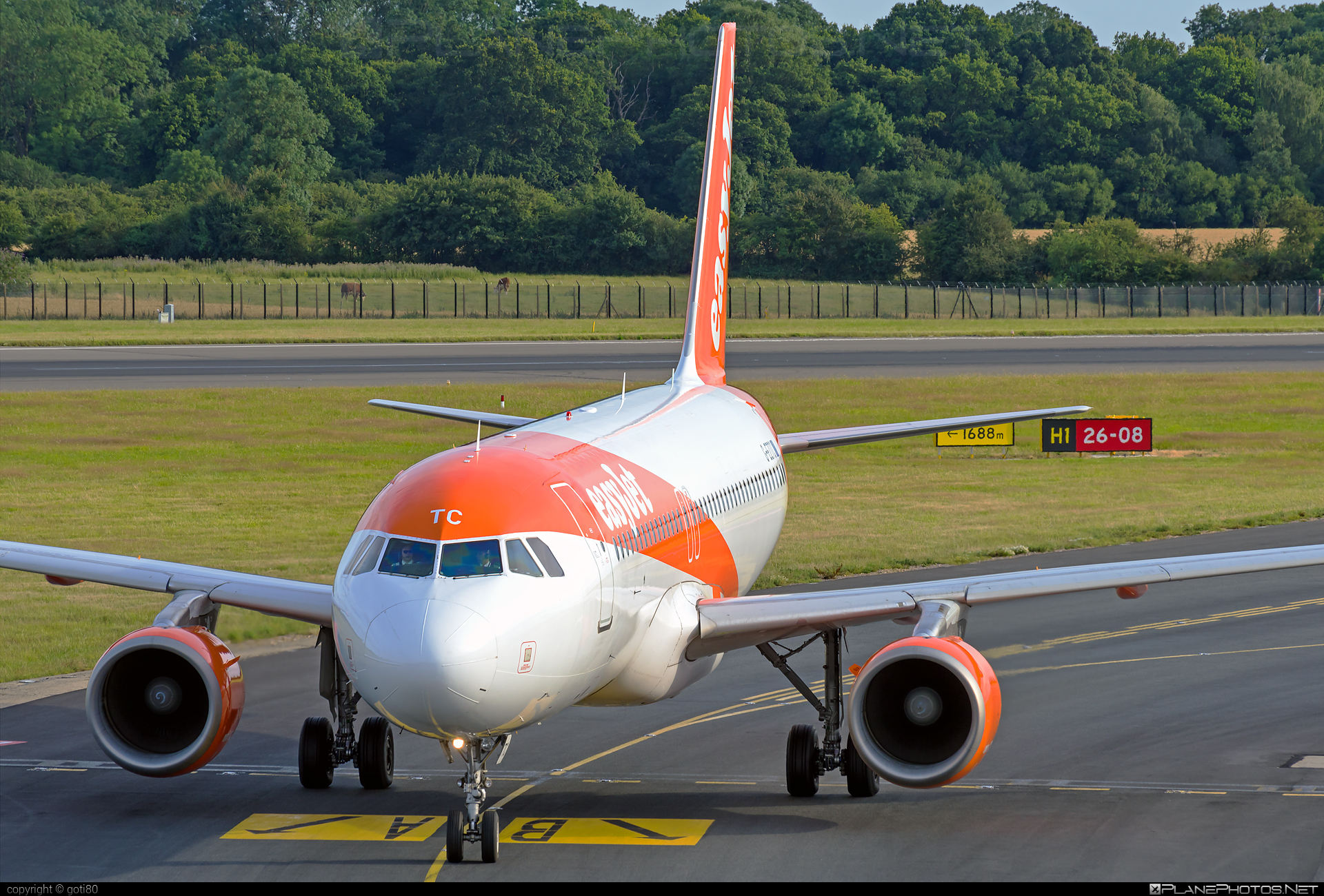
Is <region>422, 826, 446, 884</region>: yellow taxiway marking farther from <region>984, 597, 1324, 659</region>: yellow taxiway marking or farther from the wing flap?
<region>984, 597, 1324, 659</region>: yellow taxiway marking

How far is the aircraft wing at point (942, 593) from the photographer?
1658 cm

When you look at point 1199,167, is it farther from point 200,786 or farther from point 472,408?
point 200,786

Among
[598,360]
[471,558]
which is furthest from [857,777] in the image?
[598,360]

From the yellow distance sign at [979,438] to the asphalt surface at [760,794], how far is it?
83.6 feet

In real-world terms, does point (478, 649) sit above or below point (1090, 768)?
above

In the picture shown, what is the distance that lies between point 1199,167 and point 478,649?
196 m

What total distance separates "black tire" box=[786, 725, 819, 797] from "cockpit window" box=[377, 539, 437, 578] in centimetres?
577

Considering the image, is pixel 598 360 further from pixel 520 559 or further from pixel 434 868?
pixel 520 559

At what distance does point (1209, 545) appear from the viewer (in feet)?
113

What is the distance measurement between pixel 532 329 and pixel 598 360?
2848 cm

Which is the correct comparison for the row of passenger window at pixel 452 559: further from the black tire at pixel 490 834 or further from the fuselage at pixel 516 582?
the black tire at pixel 490 834

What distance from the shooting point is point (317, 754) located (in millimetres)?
17953

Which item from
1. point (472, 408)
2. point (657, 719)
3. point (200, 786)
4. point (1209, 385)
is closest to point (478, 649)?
point (200, 786)

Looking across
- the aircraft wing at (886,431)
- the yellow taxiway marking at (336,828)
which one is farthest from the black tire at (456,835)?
the aircraft wing at (886,431)
